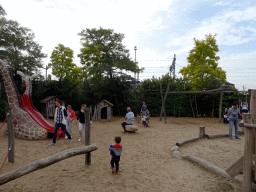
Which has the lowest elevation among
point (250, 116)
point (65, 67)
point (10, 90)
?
point (250, 116)

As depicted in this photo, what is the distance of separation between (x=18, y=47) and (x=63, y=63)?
7.76 meters

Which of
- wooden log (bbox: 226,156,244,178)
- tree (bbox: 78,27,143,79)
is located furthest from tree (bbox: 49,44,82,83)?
wooden log (bbox: 226,156,244,178)

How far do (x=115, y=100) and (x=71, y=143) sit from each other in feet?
36.1

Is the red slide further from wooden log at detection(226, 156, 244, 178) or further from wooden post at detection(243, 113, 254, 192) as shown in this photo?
wooden post at detection(243, 113, 254, 192)

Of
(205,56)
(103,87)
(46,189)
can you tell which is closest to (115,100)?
(103,87)

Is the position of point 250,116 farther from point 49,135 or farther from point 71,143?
point 49,135

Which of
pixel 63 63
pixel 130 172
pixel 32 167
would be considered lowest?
pixel 130 172

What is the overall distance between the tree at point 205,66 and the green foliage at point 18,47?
15.2m

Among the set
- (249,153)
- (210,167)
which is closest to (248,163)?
(249,153)

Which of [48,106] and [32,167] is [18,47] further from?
[32,167]

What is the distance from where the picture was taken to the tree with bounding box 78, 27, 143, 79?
18.7 m

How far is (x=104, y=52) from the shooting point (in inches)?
787

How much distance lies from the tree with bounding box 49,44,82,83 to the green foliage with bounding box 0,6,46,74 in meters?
5.79

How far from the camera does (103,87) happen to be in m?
17.4
